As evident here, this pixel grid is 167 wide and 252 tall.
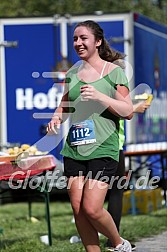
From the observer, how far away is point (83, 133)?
6.64 metres

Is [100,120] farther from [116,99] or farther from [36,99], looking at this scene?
[36,99]

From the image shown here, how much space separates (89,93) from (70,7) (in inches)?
1210

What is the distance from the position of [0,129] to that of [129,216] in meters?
3.50

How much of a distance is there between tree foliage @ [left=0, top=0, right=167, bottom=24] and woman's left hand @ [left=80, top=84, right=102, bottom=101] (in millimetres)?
25758

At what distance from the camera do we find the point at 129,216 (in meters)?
12.0

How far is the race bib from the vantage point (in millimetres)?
6637

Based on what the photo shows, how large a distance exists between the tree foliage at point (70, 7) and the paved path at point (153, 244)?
76.6 ft

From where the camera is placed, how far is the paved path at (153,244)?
8.48m

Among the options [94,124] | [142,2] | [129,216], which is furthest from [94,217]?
[142,2]

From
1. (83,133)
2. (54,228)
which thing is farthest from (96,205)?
(54,228)

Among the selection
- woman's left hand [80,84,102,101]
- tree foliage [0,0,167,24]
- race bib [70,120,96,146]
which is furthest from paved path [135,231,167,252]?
tree foliage [0,0,167,24]

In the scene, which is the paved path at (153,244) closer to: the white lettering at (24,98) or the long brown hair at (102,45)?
the long brown hair at (102,45)

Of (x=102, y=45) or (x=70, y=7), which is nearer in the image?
(x=102, y=45)

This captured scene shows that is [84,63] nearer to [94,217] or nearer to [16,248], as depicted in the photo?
[94,217]
